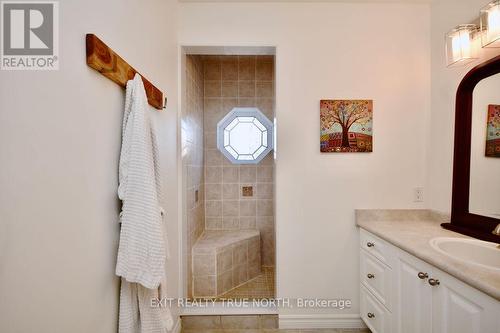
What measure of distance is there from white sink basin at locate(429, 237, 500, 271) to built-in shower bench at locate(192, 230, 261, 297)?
5.59 ft

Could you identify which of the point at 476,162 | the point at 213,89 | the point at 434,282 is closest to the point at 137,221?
the point at 434,282

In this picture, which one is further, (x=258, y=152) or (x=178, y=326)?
(x=258, y=152)

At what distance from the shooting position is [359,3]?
6.61 feet

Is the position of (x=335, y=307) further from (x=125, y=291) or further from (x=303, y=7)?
(x=303, y=7)

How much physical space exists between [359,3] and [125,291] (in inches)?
96.1

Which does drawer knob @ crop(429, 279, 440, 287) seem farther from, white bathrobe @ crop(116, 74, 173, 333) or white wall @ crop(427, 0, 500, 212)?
white bathrobe @ crop(116, 74, 173, 333)

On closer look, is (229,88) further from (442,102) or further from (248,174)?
(442,102)

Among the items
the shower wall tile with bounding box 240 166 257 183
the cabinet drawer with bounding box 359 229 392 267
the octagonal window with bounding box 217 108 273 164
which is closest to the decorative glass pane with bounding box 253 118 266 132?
the octagonal window with bounding box 217 108 273 164

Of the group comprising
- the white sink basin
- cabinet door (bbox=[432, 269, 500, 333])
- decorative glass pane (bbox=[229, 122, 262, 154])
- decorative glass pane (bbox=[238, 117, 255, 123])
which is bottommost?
cabinet door (bbox=[432, 269, 500, 333])

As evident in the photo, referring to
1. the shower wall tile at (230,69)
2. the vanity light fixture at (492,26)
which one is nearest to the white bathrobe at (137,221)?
the vanity light fixture at (492,26)

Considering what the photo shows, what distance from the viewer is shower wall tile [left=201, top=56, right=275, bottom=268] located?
3168 millimetres

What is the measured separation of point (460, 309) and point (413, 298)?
0.31 m

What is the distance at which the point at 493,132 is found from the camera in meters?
1.51

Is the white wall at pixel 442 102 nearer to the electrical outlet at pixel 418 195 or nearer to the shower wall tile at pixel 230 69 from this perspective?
the electrical outlet at pixel 418 195
